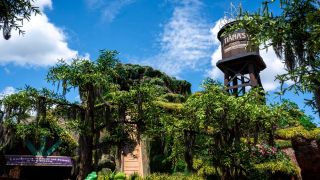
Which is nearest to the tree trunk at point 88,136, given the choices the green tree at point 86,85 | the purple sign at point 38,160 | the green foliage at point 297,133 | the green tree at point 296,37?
the green tree at point 86,85

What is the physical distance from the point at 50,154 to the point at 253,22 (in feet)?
69.4

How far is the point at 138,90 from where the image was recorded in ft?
50.9

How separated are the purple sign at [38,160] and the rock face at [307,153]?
1646 cm

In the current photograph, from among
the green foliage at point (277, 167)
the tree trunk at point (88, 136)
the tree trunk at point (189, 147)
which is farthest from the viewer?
the green foliage at point (277, 167)

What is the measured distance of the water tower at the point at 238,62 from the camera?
30.9 meters

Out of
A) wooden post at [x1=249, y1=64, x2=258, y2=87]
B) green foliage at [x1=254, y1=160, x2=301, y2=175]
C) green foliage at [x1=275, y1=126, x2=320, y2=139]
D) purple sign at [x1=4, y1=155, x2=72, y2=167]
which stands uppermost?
wooden post at [x1=249, y1=64, x2=258, y2=87]

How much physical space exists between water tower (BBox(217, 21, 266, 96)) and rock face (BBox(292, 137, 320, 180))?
6.23 metres

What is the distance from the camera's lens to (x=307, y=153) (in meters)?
25.8

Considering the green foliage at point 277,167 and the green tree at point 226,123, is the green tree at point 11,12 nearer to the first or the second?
the green tree at point 226,123

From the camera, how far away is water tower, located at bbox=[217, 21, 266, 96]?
30.9 meters

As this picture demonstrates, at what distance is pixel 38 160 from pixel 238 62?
18.0 meters

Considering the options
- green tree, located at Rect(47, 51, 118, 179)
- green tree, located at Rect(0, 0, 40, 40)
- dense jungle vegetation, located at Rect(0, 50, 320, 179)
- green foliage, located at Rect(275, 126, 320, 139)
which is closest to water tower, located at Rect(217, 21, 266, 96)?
green foliage, located at Rect(275, 126, 320, 139)

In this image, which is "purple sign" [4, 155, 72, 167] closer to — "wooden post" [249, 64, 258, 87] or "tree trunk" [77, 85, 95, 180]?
"tree trunk" [77, 85, 95, 180]

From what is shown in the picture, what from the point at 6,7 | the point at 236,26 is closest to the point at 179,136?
the point at 236,26
